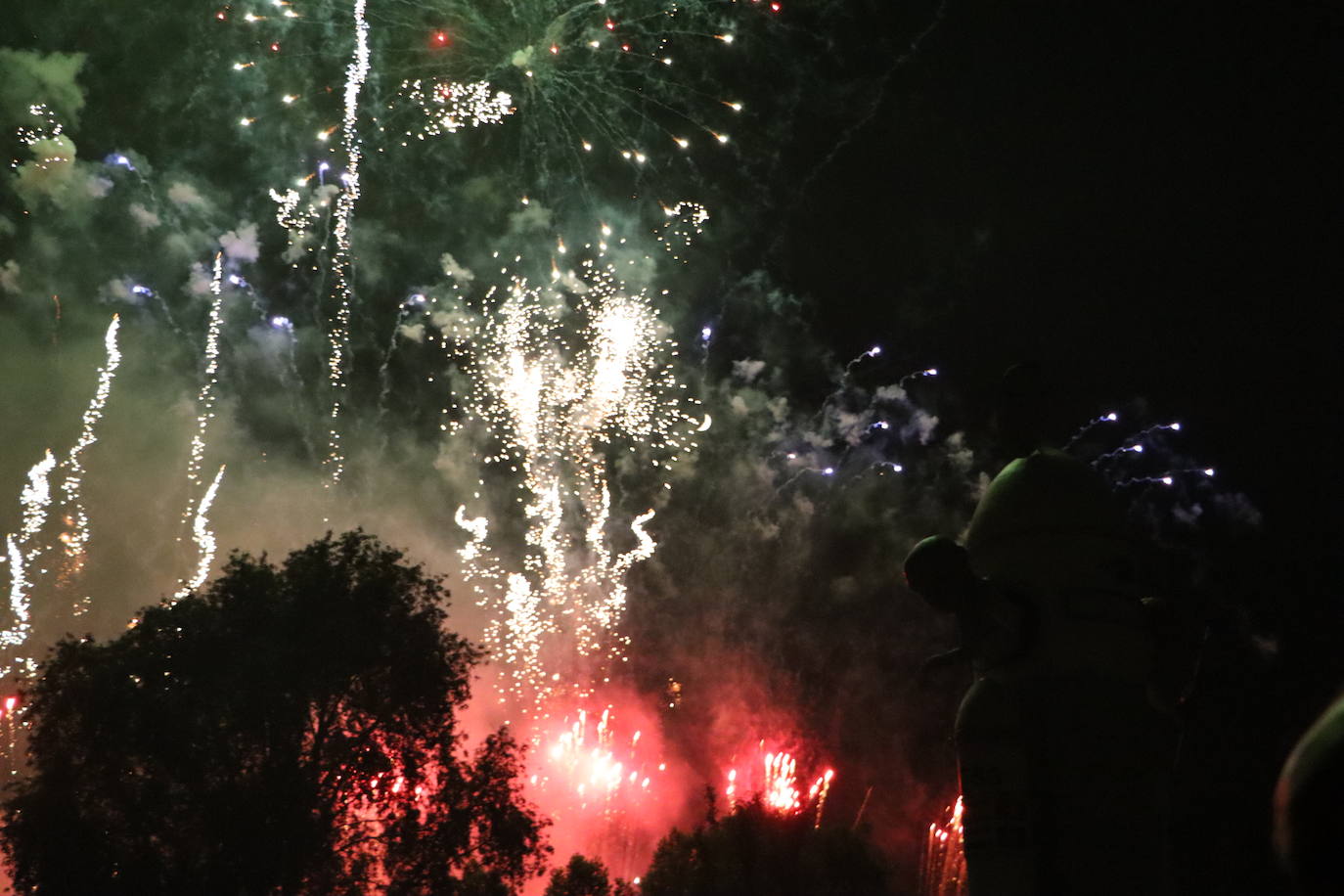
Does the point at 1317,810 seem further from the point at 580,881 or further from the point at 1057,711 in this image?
the point at 580,881

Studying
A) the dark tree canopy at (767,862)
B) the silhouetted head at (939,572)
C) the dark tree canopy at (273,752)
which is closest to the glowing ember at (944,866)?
the dark tree canopy at (767,862)

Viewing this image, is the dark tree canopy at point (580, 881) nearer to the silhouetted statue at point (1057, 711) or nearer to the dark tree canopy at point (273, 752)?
the dark tree canopy at point (273, 752)

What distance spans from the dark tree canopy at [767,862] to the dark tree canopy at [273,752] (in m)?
32.2

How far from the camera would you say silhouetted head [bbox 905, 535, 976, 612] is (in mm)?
7242

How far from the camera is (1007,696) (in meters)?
8.12

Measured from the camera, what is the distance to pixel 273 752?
2319 centimetres

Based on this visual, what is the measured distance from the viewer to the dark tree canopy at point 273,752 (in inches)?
863

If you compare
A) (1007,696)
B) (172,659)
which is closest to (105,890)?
(172,659)

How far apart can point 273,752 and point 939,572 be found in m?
20.3

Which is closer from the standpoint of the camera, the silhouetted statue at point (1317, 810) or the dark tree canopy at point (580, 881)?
the silhouetted statue at point (1317, 810)

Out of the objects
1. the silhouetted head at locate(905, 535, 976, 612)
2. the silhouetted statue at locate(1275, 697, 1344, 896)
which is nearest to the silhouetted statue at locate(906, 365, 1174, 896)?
the silhouetted head at locate(905, 535, 976, 612)

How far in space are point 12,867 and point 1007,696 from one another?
75.7 feet

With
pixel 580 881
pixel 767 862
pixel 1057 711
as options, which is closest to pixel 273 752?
pixel 1057 711

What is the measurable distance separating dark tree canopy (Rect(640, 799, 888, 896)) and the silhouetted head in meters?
50.2
